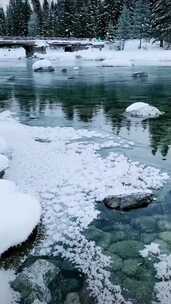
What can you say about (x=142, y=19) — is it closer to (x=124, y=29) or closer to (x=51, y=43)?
(x=124, y=29)

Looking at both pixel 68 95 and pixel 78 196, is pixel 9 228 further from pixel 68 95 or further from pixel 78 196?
pixel 68 95

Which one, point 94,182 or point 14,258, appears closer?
point 14,258

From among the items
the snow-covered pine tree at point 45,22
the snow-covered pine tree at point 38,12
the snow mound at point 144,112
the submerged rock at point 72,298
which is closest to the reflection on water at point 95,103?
the snow mound at point 144,112

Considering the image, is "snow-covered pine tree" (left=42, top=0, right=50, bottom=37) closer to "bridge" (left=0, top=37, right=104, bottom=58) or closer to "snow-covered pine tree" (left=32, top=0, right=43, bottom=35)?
"snow-covered pine tree" (left=32, top=0, right=43, bottom=35)

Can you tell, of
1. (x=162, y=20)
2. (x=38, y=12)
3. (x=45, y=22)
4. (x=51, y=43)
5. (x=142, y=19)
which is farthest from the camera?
(x=38, y=12)

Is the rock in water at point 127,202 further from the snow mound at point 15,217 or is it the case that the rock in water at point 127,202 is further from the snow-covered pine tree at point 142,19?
the snow-covered pine tree at point 142,19

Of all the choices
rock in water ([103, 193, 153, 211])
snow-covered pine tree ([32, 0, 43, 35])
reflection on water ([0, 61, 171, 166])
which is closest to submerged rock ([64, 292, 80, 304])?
rock in water ([103, 193, 153, 211])

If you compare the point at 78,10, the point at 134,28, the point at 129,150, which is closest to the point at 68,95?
the point at 129,150

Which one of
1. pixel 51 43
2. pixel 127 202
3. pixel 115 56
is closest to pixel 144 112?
pixel 127 202

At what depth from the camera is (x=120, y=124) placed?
63.9 ft

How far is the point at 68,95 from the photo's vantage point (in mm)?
29781

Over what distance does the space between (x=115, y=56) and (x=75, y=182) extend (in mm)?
57979

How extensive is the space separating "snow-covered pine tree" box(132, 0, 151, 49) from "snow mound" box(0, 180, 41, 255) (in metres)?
68.1

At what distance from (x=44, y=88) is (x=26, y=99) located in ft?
20.1
